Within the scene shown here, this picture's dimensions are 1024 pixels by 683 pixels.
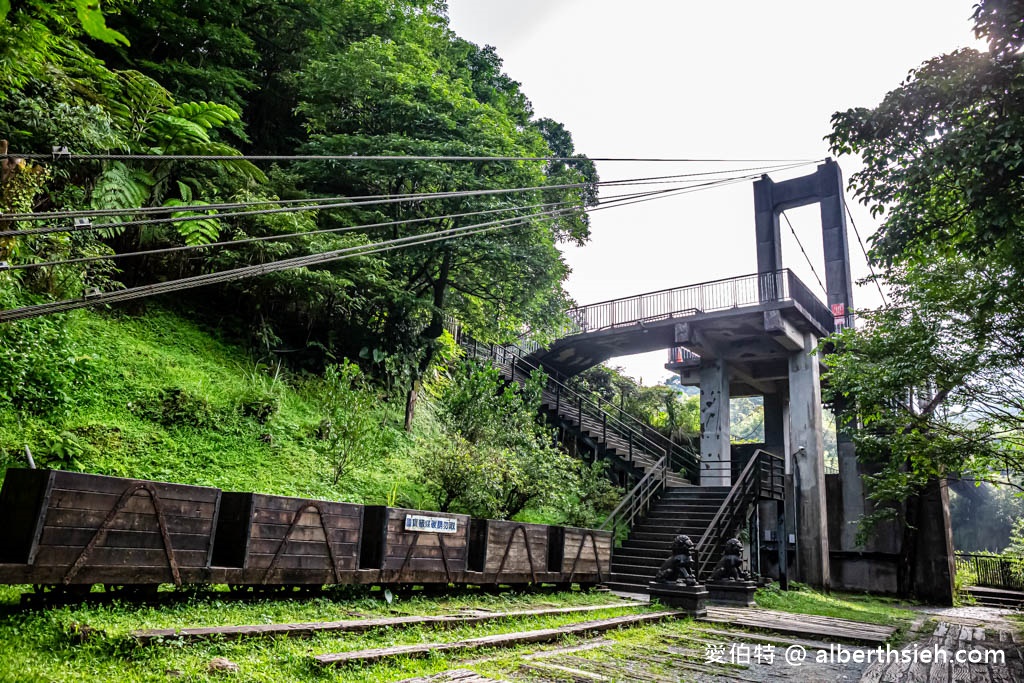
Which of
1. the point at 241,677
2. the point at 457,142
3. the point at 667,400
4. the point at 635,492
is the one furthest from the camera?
the point at 667,400

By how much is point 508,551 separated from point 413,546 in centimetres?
190

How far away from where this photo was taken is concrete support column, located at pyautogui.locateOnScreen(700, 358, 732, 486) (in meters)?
17.6

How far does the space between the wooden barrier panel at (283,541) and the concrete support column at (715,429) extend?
1320cm

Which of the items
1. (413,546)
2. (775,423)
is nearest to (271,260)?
(413,546)

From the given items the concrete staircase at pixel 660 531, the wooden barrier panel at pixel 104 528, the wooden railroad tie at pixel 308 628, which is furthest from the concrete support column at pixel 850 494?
the wooden barrier panel at pixel 104 528

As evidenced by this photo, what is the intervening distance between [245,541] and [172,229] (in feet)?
24.0

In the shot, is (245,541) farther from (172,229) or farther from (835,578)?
(835,578)

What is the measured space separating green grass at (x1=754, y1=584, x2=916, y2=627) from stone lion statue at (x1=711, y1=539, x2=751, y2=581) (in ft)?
2.02

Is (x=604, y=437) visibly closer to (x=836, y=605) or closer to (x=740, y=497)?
(x=740, y=497)

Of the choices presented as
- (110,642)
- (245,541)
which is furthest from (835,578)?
(110,642)

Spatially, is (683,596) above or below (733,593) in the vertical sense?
above

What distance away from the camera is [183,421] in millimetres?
8828

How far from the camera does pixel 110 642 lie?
385 cm

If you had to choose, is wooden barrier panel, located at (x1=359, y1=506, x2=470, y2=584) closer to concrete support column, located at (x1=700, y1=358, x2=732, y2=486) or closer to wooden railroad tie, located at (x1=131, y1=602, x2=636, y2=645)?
wooden railroad tie, located at (x1=131, y1=602, x2=636, y2=645)
